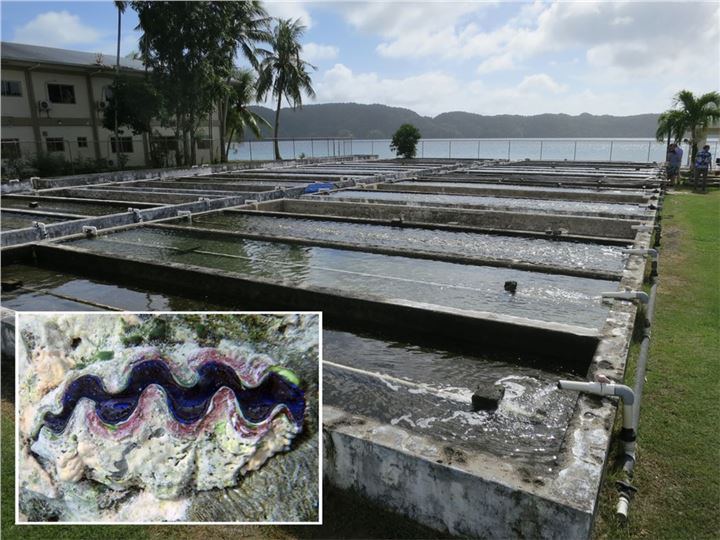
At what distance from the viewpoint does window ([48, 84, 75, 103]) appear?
81.3 feet

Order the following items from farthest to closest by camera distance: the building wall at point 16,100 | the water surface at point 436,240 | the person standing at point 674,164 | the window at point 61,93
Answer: the window at point 61,93
the building wall at point 16,100
the person standing at point 674,164
the water surface at point 436,240

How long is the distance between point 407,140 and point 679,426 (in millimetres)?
31833

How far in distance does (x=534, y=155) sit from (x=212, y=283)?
125 ft

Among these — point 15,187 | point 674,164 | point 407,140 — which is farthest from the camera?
point 407,140

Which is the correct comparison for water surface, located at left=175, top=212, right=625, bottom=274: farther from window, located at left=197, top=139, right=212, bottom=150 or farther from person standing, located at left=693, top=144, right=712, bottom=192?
window, located at left=197, top=139, right=212, bottom=150

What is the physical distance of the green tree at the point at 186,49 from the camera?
23719 millimetres

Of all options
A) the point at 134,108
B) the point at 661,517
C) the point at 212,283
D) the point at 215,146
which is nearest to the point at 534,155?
the point at 215,146


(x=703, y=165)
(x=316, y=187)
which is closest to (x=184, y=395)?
(x=316, y=187)

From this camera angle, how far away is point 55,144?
2484 cm

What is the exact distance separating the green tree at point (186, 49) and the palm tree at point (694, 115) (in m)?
20.1

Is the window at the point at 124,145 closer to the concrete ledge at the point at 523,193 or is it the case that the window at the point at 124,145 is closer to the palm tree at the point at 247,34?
the palm tree at the point at 247,34

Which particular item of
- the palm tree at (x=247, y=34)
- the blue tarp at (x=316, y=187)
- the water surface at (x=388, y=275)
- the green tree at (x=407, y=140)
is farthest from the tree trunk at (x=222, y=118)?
the water surface at (x=388, y=275)

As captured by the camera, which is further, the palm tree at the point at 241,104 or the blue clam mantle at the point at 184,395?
the palm tree at the point at 241,104

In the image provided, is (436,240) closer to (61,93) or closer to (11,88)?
(11,88)
